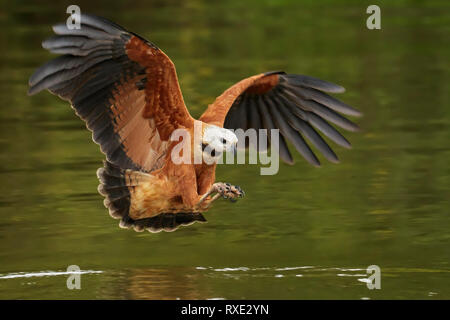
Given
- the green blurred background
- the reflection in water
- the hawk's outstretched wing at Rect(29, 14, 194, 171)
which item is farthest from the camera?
the green blurred background

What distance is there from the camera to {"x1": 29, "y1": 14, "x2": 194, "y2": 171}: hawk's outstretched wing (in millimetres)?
9570

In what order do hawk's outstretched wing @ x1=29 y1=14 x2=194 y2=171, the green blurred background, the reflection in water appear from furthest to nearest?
the green blurred background < the reflection in water < hawk's outstretched wing @ x1=29 y1=14 x2=194 y2=171

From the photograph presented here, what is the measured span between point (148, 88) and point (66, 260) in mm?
1936

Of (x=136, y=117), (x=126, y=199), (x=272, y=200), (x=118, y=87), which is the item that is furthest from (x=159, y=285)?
(x=272, y=200)

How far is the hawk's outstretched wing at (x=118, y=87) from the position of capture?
31.4 ft

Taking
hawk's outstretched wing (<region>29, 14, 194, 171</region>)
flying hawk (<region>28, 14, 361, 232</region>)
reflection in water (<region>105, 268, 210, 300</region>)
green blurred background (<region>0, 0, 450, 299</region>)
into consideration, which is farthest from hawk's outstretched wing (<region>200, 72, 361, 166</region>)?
reflection in water (<region>105, 268, 210, 300</region>)

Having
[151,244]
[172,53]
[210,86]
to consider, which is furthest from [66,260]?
[172,53]

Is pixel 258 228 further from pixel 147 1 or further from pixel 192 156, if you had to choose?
pixel 147 1

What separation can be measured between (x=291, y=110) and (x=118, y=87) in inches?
74.6

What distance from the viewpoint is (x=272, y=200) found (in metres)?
12.6

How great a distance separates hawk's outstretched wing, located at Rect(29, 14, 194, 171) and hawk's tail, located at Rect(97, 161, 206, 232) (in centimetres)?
8

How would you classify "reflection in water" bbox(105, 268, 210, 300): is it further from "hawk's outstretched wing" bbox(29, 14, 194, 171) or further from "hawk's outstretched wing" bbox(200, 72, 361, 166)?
"hawk's outstretched wing" bbox(200, 72, 361, 166)

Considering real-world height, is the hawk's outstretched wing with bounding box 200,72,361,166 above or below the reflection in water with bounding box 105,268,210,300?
above

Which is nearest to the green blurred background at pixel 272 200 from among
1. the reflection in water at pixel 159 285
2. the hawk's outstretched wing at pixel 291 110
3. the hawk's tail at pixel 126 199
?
the reflection in water at pixel 159 285
